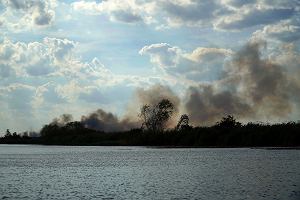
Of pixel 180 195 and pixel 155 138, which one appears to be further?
pixel 155 138

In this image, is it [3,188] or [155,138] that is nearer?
[3,188]

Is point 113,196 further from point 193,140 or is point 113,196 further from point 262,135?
point 193,140

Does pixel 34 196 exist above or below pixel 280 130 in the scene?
below

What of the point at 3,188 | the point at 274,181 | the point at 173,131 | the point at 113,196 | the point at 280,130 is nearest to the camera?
the point at 113,196

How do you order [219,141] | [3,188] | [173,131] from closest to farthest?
[3,188] → [219,141] → [173,131]

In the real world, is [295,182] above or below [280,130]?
below

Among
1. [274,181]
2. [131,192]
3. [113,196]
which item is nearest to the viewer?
[113,196]

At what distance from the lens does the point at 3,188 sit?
45.8 meters

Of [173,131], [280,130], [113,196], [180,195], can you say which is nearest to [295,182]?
[180,195]

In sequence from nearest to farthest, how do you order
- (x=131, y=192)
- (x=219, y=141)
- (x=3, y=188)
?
(x=131, y=192) → (x=3, y=188) → (x=219, y=141)

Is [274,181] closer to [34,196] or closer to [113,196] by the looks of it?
[113,196]

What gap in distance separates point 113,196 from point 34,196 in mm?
6041

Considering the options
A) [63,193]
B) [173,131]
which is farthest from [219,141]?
[63,193]

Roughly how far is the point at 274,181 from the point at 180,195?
13484mm
